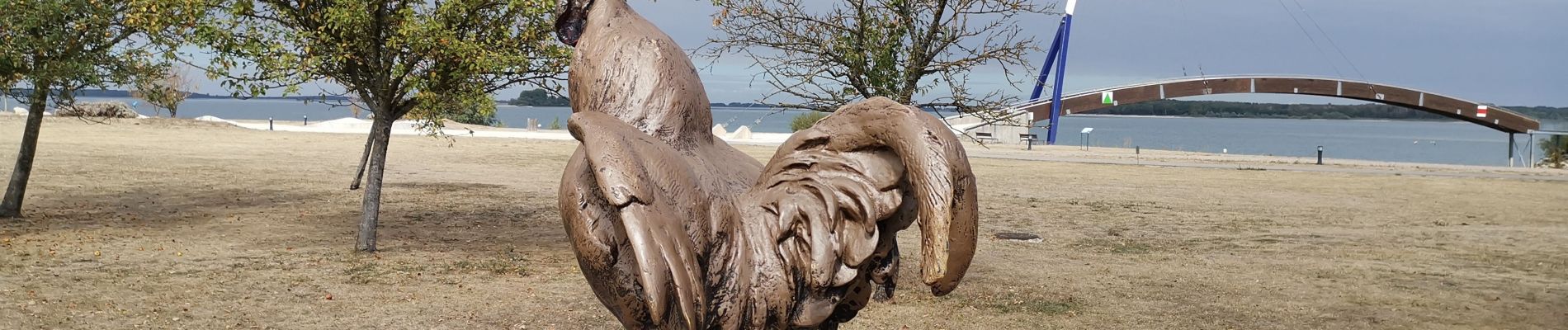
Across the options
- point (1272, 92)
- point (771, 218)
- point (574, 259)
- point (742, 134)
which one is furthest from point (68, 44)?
point (1272, 92)

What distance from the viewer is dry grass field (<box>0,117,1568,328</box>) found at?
10.8 m

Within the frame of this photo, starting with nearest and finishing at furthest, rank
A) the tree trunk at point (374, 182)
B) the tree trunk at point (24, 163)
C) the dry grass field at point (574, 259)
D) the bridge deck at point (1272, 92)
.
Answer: the dry grass field at point (574, 259) < the tree trunk at point (374, 182) < the tree trunk at point (24, 163) < the bridge deck at point (1272, 92)

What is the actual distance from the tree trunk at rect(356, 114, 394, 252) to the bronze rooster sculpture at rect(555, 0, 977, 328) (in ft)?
31.1

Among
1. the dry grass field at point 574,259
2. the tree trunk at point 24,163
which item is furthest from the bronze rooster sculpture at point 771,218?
the tree trunk at point 24,163

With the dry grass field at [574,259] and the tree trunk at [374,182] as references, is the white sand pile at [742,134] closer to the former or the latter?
the dry grass field at [574,259]

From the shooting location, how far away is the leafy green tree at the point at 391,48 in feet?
37.7

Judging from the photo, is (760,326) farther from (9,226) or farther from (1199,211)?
(1199,211)

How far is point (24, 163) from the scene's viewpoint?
15.0m

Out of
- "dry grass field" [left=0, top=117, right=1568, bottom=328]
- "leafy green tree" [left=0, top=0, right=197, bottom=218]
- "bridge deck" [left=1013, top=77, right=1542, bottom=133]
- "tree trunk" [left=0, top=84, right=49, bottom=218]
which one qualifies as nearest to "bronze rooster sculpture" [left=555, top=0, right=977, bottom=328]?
"dry grass field" [left=0, top=117, right=1568, bottom=328]

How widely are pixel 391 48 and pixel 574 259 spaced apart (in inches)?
126

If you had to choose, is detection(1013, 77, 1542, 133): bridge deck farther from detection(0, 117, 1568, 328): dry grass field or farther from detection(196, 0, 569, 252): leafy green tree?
detection(196, 0, 569, 252): leafy green tree

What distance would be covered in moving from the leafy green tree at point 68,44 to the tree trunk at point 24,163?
0.01 metres

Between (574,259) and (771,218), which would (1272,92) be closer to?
(574,259)

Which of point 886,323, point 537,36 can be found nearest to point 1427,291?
point 886,323
